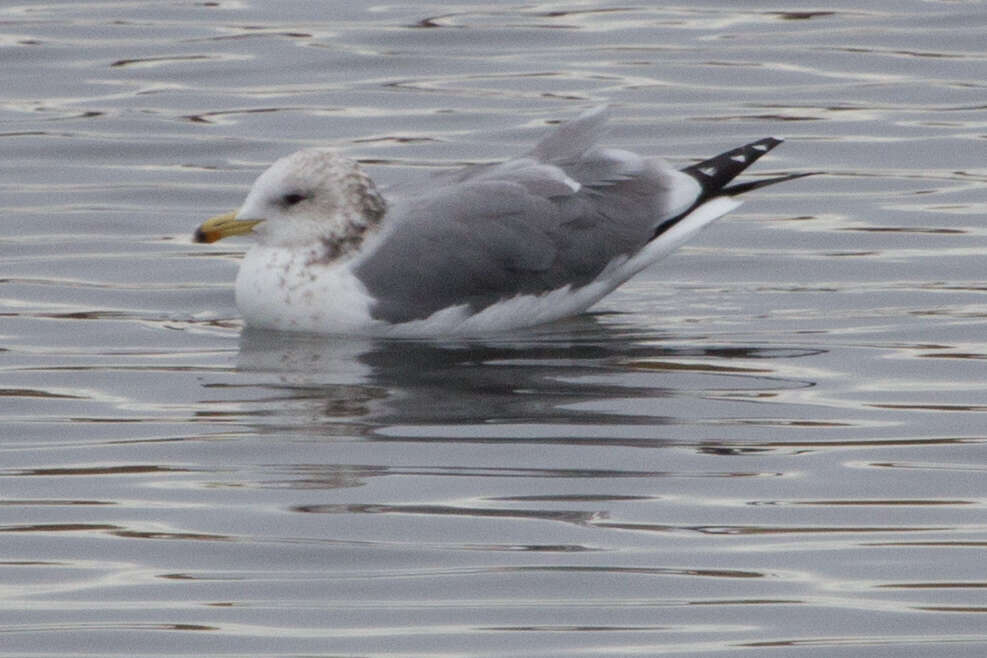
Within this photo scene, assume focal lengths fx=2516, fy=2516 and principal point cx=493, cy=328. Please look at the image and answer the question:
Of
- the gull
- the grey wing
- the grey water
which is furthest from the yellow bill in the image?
the grey wing

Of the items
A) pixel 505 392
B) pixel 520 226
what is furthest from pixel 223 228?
pixel 505 392

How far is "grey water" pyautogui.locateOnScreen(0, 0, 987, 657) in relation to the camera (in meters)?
6.51

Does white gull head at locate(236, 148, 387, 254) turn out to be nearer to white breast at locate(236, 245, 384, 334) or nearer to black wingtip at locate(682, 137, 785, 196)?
white breast at locate(236, 245, 384, 334)

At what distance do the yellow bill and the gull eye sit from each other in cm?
12

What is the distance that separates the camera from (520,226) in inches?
391

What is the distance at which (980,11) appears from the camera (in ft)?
55.7

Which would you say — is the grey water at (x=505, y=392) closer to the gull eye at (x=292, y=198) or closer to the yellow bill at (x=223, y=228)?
the yellow bill at (x=223, y=228)

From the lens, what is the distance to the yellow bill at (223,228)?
995cm

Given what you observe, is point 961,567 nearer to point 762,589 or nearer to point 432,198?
point 762,589

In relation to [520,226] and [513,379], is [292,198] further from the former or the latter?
[513,379]

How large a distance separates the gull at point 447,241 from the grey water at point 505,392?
0.14m

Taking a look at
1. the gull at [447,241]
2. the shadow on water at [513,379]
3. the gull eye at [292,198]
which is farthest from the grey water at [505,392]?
the gull eye at [292,198]

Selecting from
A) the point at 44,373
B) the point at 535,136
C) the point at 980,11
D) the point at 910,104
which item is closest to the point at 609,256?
the point at 44,373

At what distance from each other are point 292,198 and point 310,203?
0.25 ft
